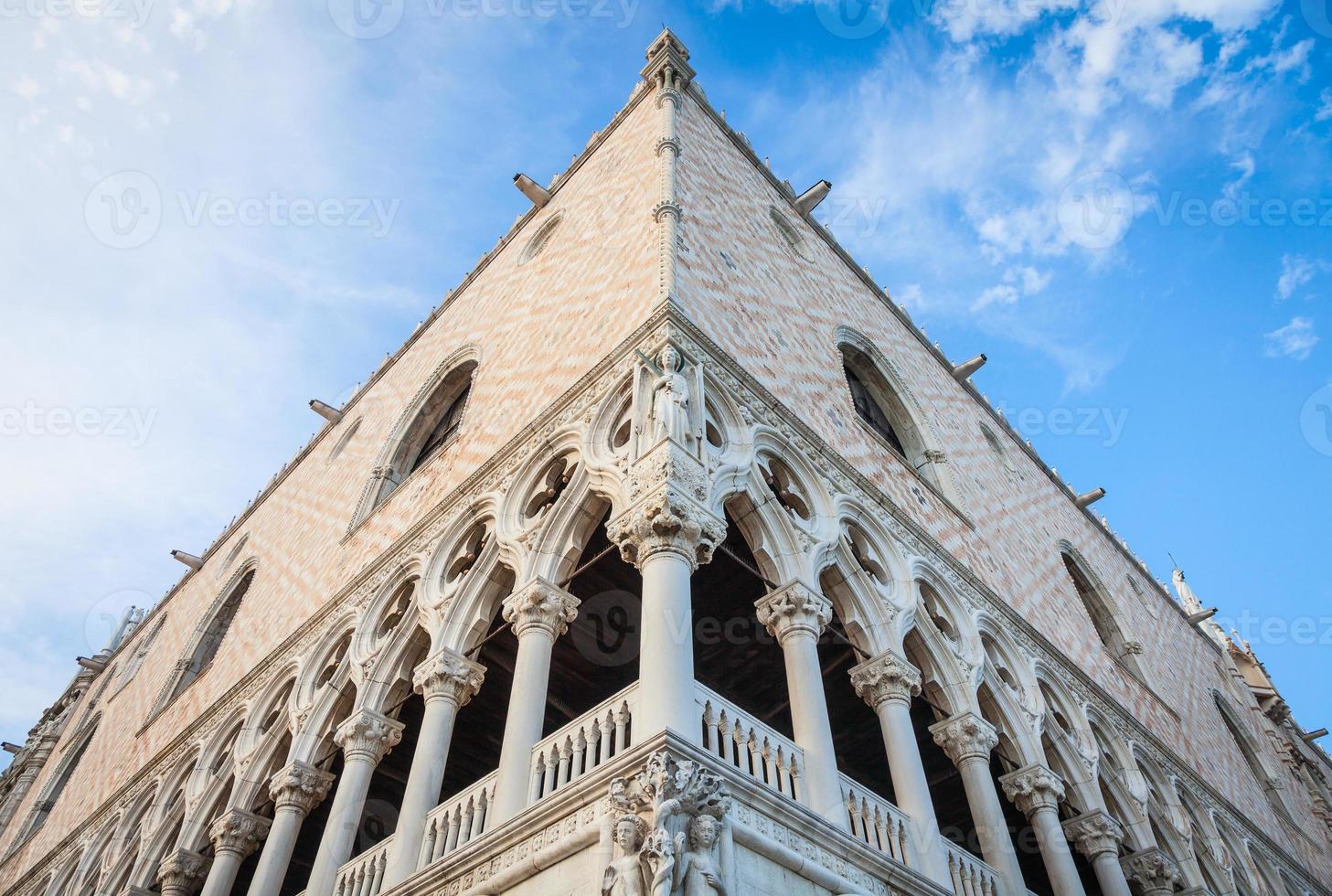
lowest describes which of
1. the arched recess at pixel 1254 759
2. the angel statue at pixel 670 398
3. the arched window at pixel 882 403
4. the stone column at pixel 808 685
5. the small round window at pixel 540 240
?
the stone column at pixel 808 685

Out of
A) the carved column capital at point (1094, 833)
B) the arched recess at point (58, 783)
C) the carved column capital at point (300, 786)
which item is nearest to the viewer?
the carved column capital at point (300, 786)

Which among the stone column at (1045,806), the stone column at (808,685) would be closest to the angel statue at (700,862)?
the stone column at (808,685)

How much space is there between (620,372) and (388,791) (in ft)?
18.6

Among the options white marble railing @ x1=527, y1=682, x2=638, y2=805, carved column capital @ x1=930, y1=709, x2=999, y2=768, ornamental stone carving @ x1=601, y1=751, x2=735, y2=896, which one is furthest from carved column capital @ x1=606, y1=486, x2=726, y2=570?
carved column capital @ x1=930, y1=709, x2=999, y2=768

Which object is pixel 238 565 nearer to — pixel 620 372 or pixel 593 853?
pixel 620 372

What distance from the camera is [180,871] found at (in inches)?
382

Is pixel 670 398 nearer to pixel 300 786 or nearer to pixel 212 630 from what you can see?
pixel 300 786

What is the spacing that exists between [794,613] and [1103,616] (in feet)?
32.4

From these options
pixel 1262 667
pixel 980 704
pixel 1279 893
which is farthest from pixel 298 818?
pixel 1262 667

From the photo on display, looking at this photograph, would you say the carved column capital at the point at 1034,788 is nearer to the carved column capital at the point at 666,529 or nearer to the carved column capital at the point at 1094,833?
the carved column capital at the point at 1094,833

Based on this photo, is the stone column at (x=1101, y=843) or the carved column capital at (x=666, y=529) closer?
the carved column capital at (x=666, y=529)

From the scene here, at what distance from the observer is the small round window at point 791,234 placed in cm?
1298

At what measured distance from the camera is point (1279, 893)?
12.2m

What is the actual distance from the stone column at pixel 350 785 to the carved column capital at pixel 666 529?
10.1 ft
